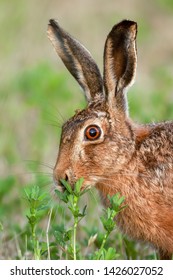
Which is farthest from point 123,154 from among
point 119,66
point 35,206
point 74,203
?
point 35,206

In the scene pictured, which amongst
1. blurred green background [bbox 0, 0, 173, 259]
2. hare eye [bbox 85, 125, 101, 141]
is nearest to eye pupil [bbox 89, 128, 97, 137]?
hare eye [bbox 85, 125, 101, 141]

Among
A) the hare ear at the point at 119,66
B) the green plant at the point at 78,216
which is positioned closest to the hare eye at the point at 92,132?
the hare ear at the point at 119,66

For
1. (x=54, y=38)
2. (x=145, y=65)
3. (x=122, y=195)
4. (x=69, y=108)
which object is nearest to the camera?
(x=122, y=195)

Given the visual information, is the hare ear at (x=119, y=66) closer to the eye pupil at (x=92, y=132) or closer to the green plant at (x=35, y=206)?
the eye pupil at (x=92, y=132)

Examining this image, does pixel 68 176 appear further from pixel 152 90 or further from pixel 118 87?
A: pixel 152 90

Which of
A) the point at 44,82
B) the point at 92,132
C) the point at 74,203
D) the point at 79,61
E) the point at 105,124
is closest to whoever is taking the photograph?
the point at 74,203

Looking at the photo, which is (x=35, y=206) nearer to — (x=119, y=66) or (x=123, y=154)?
(x=123, y=154)
